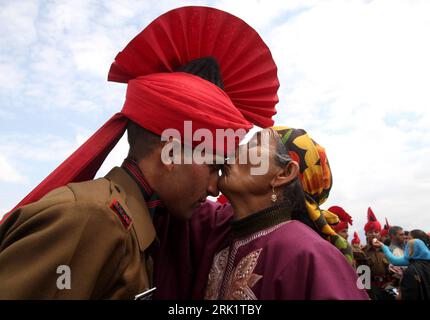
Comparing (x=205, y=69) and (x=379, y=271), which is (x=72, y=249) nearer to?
(x=205, y=69)

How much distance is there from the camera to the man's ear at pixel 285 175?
2.70 m

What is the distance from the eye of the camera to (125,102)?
2.64 m

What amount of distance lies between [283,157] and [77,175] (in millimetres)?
1264

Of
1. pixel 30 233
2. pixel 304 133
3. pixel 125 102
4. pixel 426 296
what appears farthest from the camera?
pixel 426 296

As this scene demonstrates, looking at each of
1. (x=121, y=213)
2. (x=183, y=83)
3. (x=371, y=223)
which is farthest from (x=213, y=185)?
(x=371, y=223)

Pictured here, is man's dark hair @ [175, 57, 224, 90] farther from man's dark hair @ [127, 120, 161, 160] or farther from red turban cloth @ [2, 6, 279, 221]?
man's dark hair @ [127, 120, 161, 160]

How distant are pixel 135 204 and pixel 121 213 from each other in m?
0.31

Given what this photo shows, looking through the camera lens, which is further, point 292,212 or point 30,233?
point 292,212

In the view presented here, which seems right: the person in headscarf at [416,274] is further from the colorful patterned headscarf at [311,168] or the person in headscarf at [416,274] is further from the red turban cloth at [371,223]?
the colorful patterned headscarf at [311,168]

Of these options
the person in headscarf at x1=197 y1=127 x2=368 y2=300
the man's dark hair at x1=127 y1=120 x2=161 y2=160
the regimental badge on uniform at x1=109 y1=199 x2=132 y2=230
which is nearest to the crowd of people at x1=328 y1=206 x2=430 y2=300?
the person in headscarf at x1=197 y1=127 x2=368 y2=300

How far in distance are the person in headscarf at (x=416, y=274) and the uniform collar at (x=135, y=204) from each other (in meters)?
6.69

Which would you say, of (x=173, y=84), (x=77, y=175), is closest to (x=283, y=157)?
(x=173, y=84)

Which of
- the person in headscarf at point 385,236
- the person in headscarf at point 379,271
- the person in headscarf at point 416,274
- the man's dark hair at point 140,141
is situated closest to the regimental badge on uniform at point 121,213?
the man's dark hair at point 140,141

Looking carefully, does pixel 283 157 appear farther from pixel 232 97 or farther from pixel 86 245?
pixel 86 245
